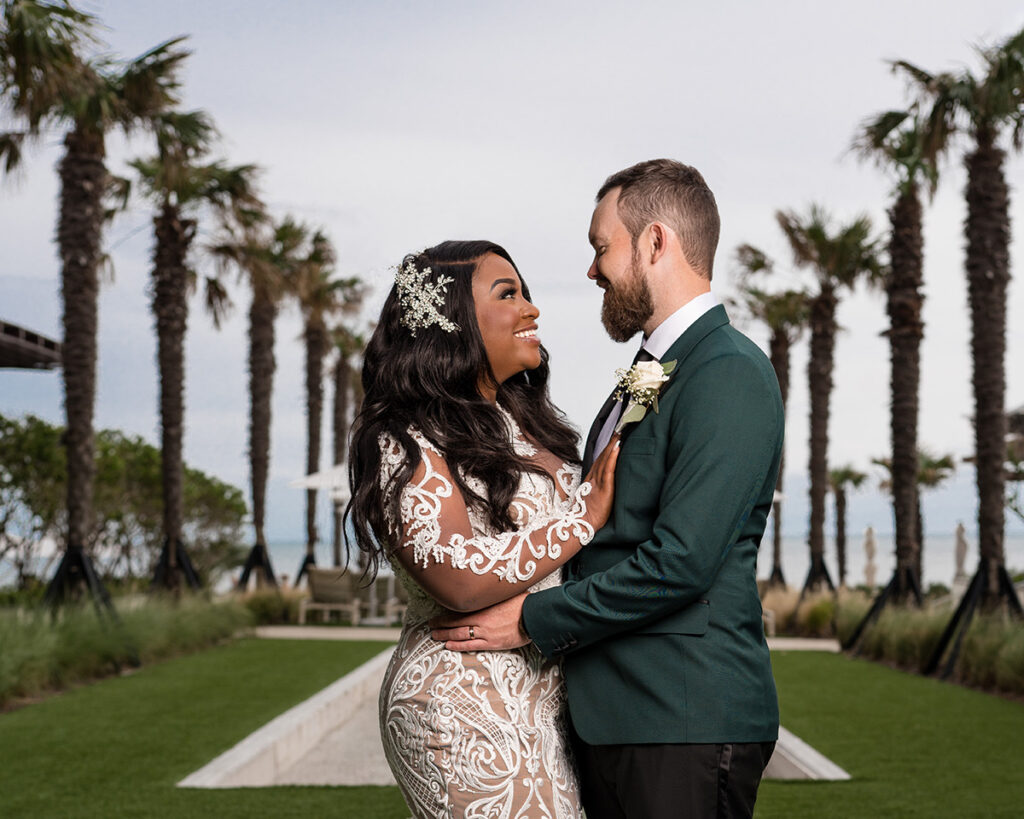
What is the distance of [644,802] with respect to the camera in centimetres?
262

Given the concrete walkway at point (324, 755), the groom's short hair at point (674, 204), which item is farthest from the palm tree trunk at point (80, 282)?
the groom's short hair at point (674, 204)

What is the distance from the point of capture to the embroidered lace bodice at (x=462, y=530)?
288cm

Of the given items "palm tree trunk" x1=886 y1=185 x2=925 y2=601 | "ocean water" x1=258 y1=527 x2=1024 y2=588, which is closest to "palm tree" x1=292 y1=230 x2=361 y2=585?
"palm tree trunk" x1=886 y1=185 x2=925 y2=601

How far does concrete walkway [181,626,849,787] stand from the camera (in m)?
7.39

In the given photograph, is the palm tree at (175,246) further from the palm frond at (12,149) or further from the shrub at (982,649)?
the shrub at (982,649)

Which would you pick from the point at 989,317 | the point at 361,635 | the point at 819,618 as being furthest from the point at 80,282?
the point at 819,618

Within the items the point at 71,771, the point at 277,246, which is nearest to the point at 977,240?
the point at 71,771

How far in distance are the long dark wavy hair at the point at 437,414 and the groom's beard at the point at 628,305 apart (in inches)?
19.1

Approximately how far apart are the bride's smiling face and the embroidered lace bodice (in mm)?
399

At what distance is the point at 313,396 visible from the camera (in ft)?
108

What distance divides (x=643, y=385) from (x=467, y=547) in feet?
2.01

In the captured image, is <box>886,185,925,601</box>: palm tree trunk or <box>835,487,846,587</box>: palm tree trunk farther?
<box>835,487,846,587</box>: palm tree trunk

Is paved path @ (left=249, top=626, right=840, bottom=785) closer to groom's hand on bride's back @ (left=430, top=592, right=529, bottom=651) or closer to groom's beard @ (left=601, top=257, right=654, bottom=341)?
groom's hand on bride's back @ (left=430, top=592, right=529, bottom=651)

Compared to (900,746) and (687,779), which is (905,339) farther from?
(687,779)
